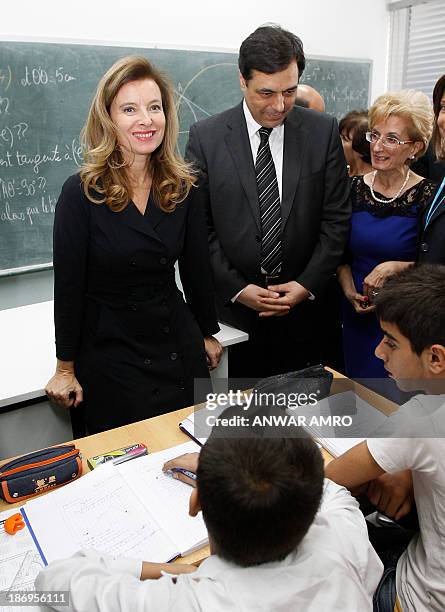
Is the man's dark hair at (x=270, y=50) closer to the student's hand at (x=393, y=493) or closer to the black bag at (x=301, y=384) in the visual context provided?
the black bag at (x=301, y=384)

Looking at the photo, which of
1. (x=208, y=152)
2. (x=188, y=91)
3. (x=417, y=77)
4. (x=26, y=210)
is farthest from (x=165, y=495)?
(x=417, y=77)

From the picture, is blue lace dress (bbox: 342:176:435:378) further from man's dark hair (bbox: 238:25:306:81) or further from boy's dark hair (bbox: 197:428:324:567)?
boy's dark hair (bbox: 197:428:324:567)

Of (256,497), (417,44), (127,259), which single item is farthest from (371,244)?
(417,44)

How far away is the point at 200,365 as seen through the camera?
190 centimetres

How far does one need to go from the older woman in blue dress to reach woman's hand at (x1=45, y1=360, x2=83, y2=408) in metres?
1.16

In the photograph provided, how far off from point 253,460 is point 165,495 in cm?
53

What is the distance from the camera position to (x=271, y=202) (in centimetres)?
215

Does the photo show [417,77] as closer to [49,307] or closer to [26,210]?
[26,210]

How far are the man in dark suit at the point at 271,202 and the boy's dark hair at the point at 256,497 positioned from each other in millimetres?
1366

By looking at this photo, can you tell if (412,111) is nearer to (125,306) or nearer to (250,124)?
(250,124)

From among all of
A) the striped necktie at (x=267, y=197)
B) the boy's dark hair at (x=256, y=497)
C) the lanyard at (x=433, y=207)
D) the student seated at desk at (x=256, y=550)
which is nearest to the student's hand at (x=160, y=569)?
the student seated at desk at (x=256, y=550)

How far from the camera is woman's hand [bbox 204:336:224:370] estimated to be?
6.57 feet

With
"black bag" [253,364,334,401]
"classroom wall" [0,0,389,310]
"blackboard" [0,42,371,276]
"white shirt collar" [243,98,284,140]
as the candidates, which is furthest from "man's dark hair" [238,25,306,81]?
"classroom wall" [0,0,389,310]

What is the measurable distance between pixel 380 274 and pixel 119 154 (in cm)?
107
